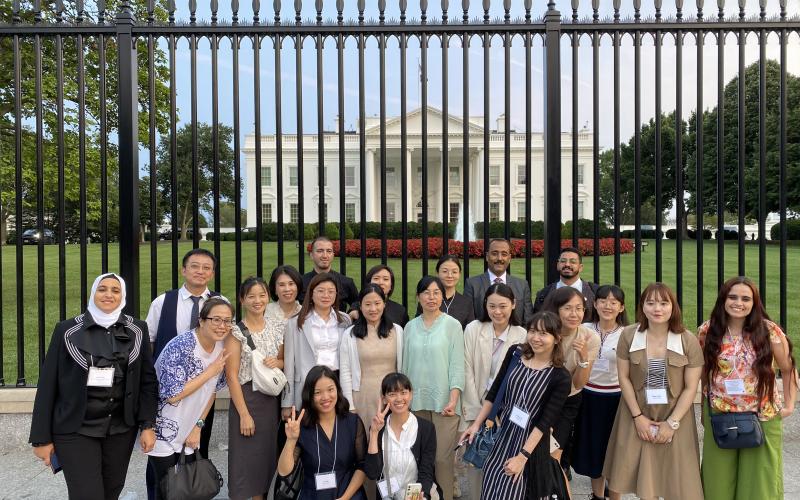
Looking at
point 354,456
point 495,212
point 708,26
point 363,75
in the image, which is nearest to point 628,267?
point 708,26

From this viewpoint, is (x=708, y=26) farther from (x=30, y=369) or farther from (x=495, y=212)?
(x=495, y=212)

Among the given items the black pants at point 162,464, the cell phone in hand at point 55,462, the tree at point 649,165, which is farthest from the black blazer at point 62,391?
the tree at point 649,165

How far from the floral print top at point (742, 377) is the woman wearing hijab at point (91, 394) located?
354 centimetres

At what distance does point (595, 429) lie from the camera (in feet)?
12.7

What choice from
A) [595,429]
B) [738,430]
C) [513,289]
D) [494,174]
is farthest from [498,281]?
[494,174]

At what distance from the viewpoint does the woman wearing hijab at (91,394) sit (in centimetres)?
319

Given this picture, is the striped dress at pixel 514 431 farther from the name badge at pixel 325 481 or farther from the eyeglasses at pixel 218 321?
the eyeglasses at pixel 218 321

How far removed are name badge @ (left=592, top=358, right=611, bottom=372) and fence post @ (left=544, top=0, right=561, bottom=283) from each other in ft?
3.51

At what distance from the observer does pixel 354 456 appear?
3.48 m

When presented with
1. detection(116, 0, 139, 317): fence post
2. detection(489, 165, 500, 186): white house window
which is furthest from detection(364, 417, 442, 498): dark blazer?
detection(489, 165, 500, 186): white house window

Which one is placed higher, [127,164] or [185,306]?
[127,164]

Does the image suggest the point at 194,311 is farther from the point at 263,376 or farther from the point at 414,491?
the point at 414,491

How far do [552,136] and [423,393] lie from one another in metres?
2.51

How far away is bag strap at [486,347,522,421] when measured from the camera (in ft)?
11.2
